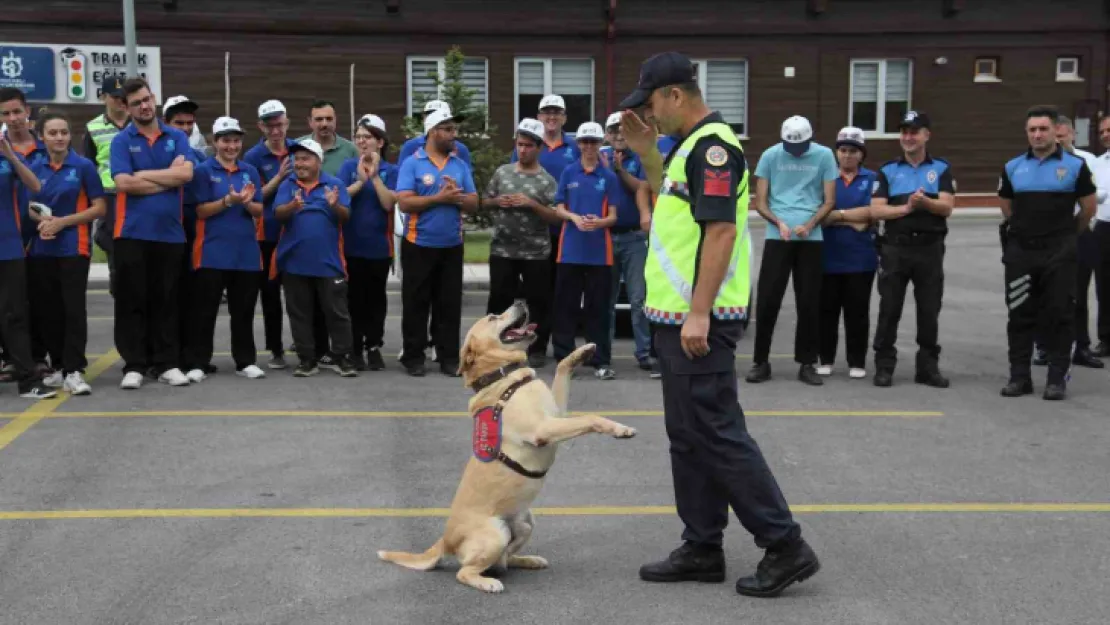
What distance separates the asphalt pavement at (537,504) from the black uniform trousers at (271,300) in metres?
0.63

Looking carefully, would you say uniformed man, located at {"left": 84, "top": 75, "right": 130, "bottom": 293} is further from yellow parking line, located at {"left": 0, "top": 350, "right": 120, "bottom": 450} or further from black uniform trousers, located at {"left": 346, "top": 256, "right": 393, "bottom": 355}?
black uniform trousers, located at {"left": 346, "top": 256, "right": 393, "bottom": 355}

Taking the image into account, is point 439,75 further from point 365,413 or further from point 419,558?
point 419,558

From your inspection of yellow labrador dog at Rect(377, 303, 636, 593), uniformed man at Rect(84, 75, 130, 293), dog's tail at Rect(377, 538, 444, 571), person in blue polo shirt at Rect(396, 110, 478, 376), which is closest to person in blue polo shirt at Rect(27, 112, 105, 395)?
uniformed man at Rect(84, 75, 130, 293)

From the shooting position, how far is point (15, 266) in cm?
923

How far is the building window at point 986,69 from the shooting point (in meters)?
29.3

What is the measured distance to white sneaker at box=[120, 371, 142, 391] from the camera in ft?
31.9

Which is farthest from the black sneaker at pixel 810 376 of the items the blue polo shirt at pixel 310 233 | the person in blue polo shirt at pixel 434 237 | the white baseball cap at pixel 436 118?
the blue polo shirt at pixel 310 233

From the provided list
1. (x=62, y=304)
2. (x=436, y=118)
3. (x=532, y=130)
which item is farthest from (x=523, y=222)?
(x=62, y=304)

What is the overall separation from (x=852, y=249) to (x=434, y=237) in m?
3.36

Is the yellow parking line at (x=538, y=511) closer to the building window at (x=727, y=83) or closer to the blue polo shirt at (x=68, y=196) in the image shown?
the blue polo shirt at (x=68, y=196)

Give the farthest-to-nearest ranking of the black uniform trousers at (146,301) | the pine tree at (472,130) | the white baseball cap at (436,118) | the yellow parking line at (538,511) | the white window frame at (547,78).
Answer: the white window frame at (547,78), the pine tree at (472,130), the white baseball cap at (436,118), the black uniform trousers at (146,301), the yellow parking line at (538,511)

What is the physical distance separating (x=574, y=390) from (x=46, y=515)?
4.55 meters

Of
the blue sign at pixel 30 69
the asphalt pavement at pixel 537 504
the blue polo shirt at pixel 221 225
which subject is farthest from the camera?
the blue sign at pixel 30 69

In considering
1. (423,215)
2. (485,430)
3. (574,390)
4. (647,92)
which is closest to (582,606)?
(485,430)
